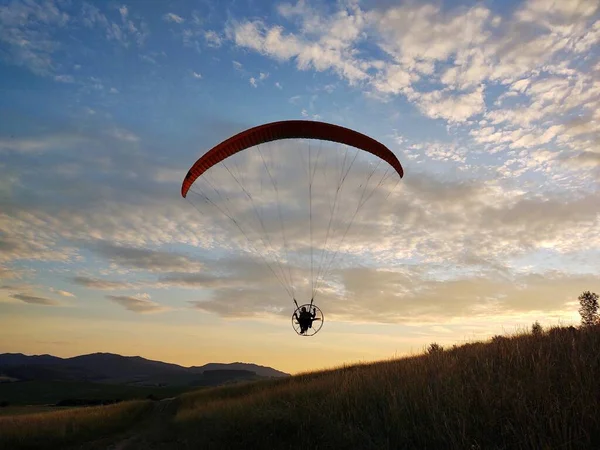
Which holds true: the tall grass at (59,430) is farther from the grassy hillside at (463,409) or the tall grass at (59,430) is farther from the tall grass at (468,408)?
the tall grass at (468,408)

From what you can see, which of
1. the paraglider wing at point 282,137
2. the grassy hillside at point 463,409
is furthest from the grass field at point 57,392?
the grassy hillside at point 463,409

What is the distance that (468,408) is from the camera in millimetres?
5594

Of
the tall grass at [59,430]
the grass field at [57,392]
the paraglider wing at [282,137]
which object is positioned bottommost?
the tall grass at [59,430]

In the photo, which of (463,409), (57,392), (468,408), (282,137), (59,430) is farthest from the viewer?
(57,392)

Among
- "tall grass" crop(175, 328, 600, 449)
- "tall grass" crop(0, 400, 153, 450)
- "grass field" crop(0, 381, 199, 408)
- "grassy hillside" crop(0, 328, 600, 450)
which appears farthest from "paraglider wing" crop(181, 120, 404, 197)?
"grass field" crop(0, 381, 199, 408)

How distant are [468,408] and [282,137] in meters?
13.4

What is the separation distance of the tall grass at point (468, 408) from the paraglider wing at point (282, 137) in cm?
1049

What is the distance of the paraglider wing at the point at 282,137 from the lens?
1622cm

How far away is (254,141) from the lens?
1670cm

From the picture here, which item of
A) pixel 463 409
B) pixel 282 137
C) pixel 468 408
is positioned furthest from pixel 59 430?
pixel 468 408

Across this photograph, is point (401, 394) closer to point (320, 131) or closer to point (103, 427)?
point (320, 131)

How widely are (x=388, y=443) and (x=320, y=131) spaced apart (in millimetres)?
13264

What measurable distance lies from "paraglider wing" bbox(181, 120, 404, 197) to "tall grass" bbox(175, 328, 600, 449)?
10.5 meters

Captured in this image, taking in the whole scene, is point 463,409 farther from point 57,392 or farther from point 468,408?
point 57,392
